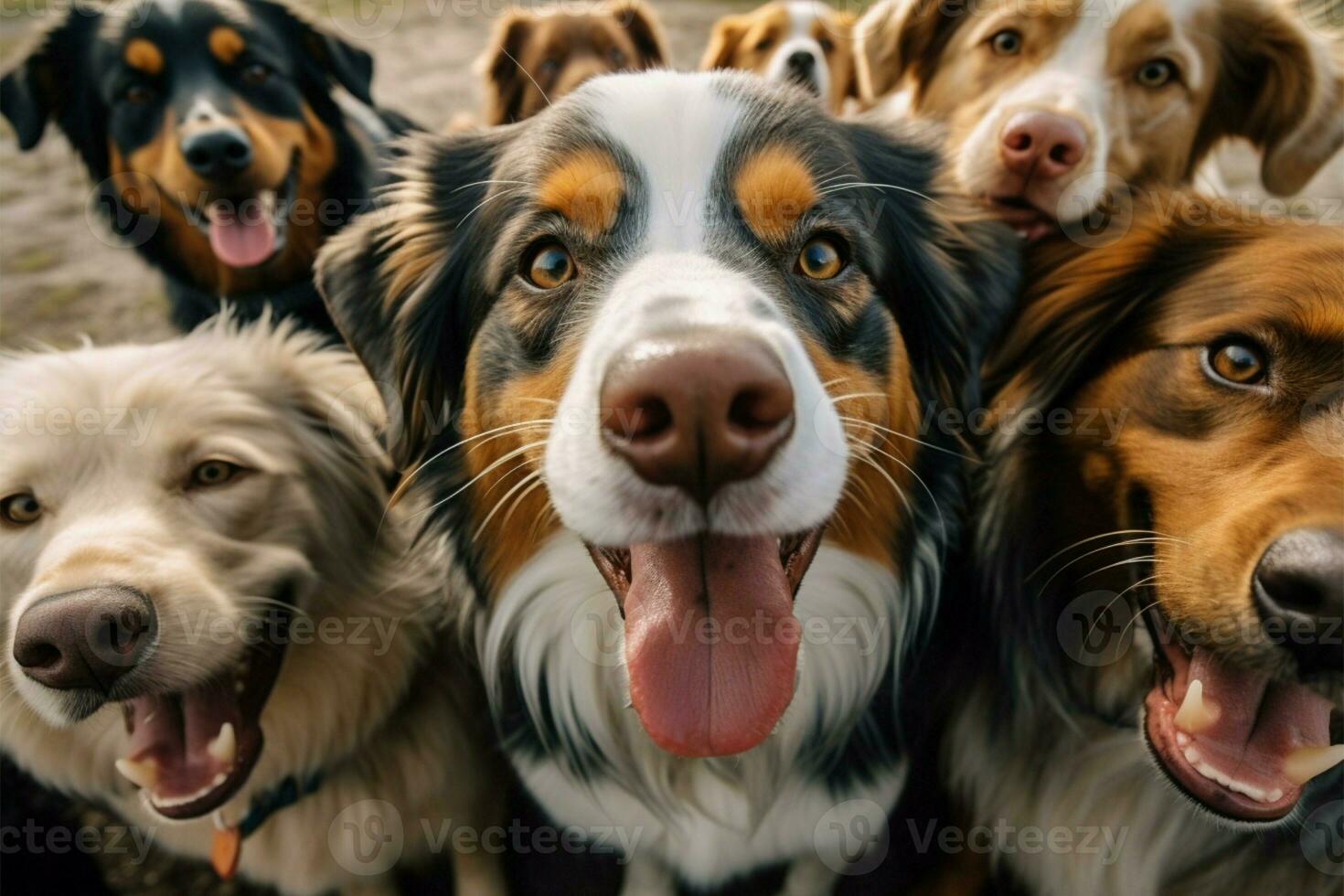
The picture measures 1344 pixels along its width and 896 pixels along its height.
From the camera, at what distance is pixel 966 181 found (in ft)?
7.42

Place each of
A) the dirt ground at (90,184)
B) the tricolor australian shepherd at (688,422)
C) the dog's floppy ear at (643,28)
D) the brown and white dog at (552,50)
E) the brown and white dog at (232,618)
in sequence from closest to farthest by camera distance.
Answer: the tricolor australian shepherd at (688,422)
the brown and white dog at (232,618)
the brown and white dog at (552,50)
the dog's floppy ear at (643,28)
the dirt ground at (90,184)

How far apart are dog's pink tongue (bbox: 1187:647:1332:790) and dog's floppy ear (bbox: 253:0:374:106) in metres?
2.98

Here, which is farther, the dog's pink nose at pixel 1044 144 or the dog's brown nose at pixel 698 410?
the dog's pink nose at pixel 1044 144

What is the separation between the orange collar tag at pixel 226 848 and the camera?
6.52 feet

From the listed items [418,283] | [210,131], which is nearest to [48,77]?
[210,131]

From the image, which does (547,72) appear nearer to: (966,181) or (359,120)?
(359,120)

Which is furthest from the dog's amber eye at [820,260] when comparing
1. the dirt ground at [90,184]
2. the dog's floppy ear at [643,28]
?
the dog's floppy ear at [643,28]

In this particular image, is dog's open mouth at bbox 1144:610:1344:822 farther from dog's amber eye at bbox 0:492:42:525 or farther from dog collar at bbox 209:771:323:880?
dog's amber eye at bbox 0:492:42:525

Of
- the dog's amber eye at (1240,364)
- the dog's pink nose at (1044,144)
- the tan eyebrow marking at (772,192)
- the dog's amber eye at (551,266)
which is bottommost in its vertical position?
the dog's amber eye at (551,266)

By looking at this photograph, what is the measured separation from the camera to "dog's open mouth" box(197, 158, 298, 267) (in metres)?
2.90

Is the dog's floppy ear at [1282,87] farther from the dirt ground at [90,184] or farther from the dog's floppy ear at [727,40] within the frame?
the dog's floppy ear at [727,40]

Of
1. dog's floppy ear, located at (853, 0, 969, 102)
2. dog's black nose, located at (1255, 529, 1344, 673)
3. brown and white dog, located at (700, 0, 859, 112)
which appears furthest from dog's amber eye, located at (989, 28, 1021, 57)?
dog's black nose, located at (1255, 529, 1344, 673)

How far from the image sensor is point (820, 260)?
1.69 meters

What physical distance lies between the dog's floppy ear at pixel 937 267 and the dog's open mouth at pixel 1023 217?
0.93 feet
